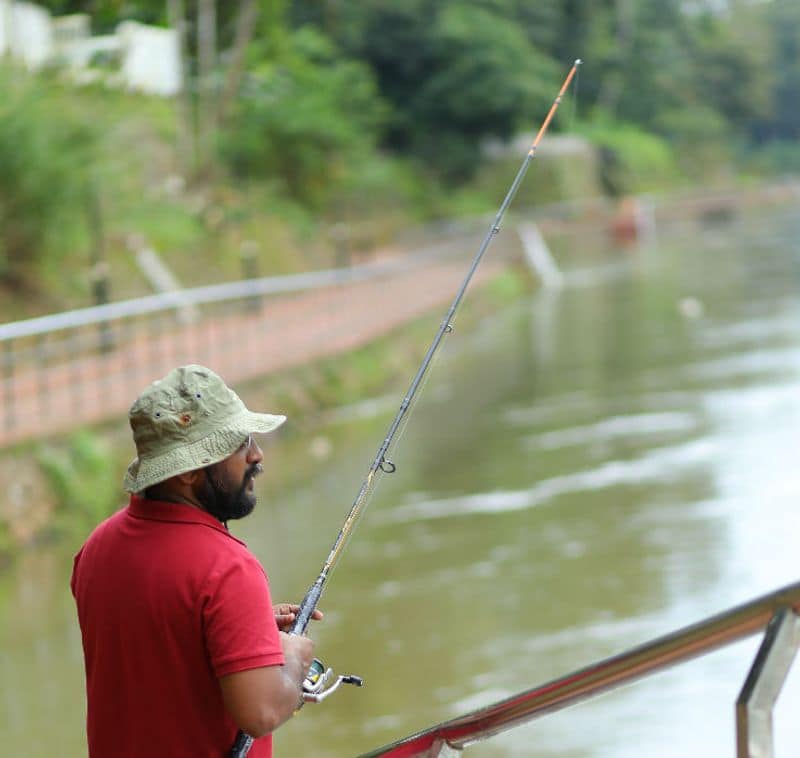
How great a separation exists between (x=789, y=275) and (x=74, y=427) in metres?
18.1

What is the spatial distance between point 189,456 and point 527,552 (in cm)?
700

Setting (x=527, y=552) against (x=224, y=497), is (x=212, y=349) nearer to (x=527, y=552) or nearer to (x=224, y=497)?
(x=527, y=552)

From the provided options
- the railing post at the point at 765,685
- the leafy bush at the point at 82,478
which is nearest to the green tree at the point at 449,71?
the leafy bush at the point at 82,478

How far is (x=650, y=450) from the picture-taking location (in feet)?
39.9

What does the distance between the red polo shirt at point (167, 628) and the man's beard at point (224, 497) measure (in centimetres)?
6

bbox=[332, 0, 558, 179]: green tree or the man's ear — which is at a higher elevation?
the man's ear

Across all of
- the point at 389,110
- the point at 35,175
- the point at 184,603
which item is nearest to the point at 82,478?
the point at 35,175

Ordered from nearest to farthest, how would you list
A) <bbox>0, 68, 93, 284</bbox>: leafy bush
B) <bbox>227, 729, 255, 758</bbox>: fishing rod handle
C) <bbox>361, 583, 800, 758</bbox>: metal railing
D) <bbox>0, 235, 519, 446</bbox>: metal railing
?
<bbox>361, 583, 800, 758</bbox>: metal railing
<bbox>227, 729, 255, 758</bbox>: fishing rod handle
<bbox>0, 235, 519, 446</bbox>: metal railing
<bbox>0, 68, 93, 284</bbox>: leafy bush

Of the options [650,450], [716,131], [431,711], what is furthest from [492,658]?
[716,131]

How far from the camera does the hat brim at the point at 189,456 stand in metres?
2.55

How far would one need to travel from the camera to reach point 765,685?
6.13ft

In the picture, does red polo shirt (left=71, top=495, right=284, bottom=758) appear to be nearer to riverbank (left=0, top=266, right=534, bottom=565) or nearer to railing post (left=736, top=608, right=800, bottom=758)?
railing post (left=736, top=608, right=800, bottom=758)

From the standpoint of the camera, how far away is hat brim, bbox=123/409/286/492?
2547mm

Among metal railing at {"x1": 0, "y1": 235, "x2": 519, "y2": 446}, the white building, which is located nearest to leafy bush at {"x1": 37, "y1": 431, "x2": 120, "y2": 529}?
metal railing at {"x1": 0, "y1": 235, "x2": 519, "y2": 446}
